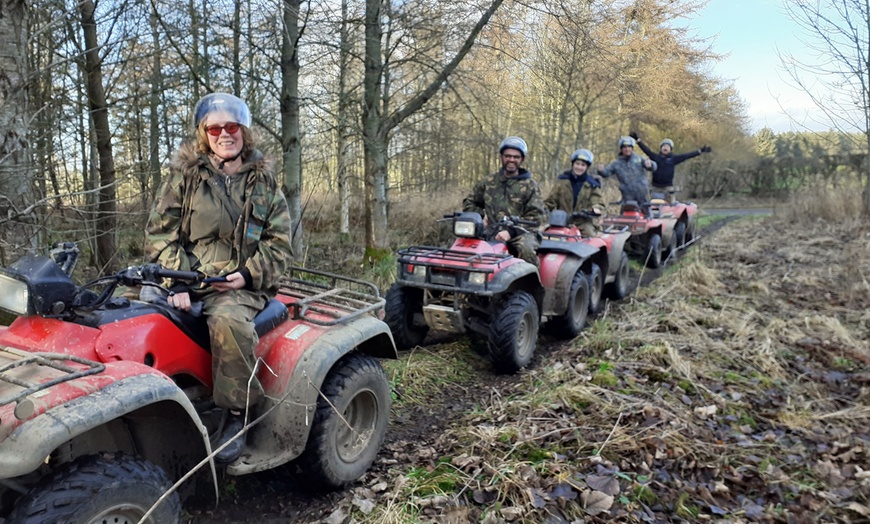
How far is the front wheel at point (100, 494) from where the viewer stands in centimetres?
192

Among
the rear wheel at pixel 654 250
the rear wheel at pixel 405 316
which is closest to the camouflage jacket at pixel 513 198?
the rear wheel at pixel 405 316

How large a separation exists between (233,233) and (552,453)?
86.6 inches

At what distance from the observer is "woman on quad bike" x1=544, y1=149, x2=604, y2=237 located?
7.97m

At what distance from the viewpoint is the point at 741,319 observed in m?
6.18

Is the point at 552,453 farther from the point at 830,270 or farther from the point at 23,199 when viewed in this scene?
the point at 830,270

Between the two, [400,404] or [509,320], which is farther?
[509,320]

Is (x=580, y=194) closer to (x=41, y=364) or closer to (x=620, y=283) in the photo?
(x=620, y=283)

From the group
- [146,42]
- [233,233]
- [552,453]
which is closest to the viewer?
[233,233]

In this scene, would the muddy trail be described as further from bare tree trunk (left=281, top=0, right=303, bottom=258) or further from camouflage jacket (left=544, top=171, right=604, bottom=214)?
camouflage jacket (left=544, top=171, right=604, bottom=214)


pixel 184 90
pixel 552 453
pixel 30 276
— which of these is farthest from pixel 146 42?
Answer: pixel 552 453

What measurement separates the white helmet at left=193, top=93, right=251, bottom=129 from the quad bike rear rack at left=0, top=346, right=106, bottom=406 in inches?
55.2

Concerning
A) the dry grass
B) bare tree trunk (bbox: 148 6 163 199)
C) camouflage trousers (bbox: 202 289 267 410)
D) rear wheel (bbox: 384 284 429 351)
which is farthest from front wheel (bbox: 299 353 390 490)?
bare tree trunk (bbox: 148 6 163 199)

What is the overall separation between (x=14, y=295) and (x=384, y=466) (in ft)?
7.42

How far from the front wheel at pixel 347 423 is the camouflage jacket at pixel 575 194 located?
5.33 metres
